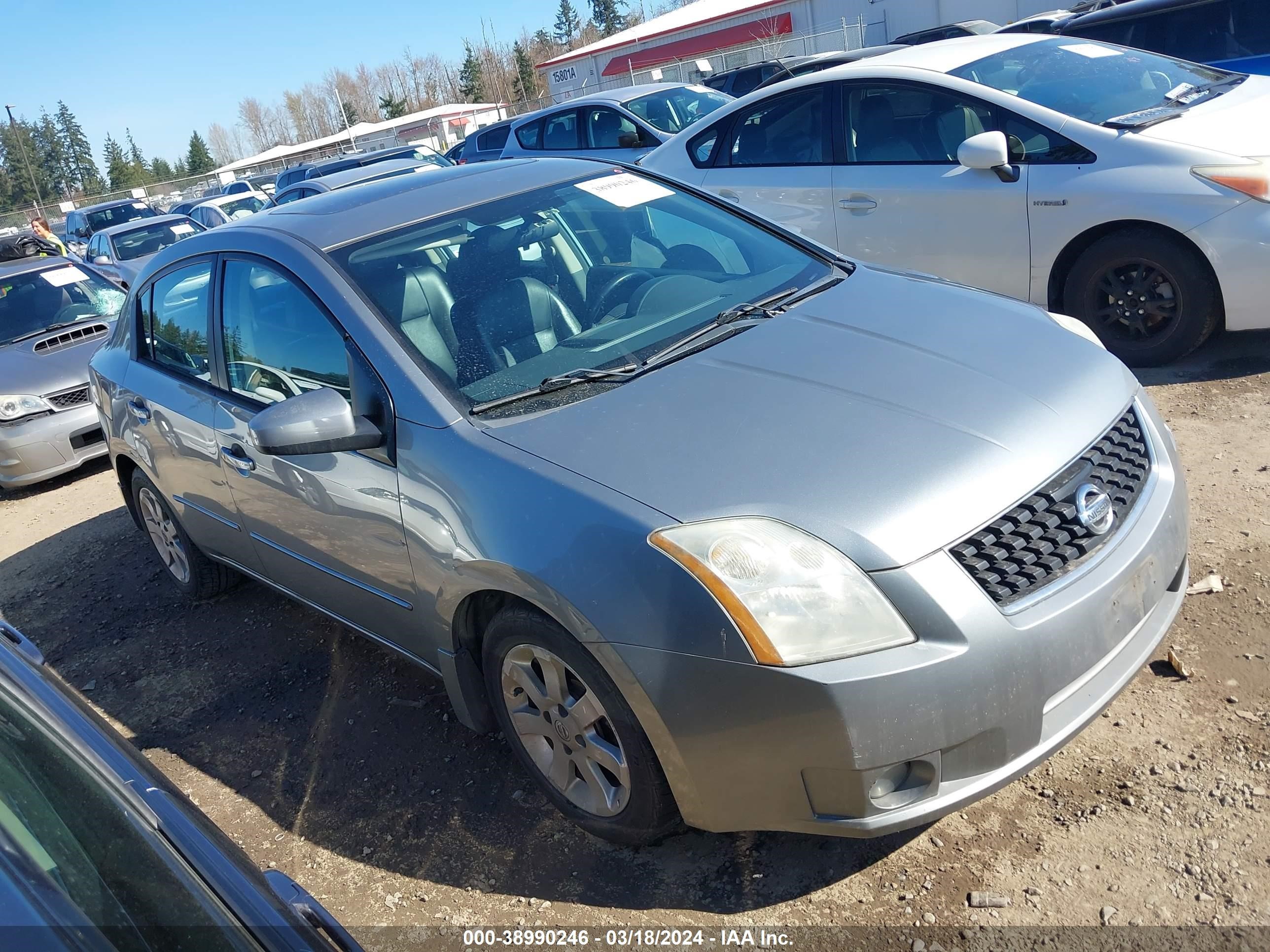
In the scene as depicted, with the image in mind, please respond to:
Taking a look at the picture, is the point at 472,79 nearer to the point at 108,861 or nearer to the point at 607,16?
the point at 607,16

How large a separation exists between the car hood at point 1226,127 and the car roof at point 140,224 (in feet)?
42.4

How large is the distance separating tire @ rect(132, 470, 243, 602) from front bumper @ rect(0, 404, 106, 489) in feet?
9.23

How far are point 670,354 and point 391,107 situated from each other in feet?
305

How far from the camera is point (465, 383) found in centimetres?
294

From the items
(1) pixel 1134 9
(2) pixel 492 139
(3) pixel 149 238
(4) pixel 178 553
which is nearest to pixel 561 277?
(4) pixel 178 553

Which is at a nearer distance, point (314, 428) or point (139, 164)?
point (314, 428)

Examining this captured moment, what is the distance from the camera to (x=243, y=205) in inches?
915

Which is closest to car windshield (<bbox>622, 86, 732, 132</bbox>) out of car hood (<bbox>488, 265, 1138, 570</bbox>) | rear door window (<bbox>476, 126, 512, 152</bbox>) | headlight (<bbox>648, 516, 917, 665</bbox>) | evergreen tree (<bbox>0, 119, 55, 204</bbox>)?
rear door window (<bbox>476, 126, 512, 152</bbox>)

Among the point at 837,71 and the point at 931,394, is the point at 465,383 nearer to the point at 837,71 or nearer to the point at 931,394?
the point at 931,394

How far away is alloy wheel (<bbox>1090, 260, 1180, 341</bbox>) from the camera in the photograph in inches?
195

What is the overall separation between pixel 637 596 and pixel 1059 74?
475cm

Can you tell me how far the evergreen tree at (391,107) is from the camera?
8800cm

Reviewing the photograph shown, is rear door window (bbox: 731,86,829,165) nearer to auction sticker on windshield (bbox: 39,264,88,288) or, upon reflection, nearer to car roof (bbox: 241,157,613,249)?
car roof (bbox: 241,157,613,249)

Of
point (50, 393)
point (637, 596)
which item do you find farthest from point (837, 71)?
point (50, 393)
